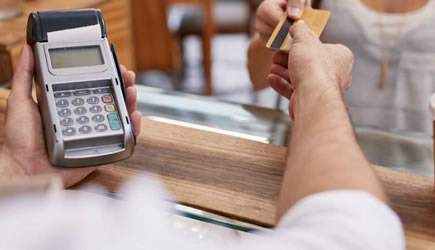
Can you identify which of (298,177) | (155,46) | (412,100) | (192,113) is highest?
(298,177)

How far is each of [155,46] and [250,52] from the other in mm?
1409

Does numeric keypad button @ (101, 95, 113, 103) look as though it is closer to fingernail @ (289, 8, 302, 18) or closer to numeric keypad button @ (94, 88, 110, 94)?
numeric keypad button @ (94, 88, 110, 94)

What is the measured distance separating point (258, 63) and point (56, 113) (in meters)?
0.65

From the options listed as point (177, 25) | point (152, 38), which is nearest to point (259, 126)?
point (152, 38)

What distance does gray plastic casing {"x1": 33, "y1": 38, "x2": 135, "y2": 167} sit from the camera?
52 cm

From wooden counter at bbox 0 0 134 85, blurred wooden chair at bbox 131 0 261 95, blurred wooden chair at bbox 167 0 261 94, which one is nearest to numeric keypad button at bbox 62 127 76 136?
wooden counter at bbox 0 0 134 85

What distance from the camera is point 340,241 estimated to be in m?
0.31

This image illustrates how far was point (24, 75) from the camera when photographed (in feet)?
1.93

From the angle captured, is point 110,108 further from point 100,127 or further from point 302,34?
point 302,34

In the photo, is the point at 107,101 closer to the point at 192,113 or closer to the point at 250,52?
Answer: the point at 192,113

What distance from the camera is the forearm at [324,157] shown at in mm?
358

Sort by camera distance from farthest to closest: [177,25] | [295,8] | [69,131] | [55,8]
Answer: [177,25], [55,8], [295,8], [69,131]

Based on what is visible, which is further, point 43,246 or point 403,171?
point 403,171

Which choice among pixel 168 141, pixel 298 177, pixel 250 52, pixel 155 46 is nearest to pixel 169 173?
pixel 168 141
